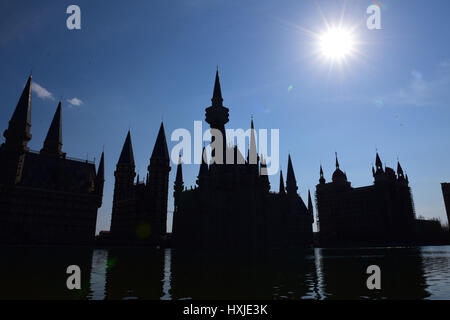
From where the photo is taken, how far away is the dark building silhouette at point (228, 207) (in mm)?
58031

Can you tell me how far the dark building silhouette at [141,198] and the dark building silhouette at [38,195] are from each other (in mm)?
13132

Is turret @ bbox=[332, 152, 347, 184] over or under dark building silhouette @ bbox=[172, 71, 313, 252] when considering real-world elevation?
over

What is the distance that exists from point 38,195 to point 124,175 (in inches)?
1222

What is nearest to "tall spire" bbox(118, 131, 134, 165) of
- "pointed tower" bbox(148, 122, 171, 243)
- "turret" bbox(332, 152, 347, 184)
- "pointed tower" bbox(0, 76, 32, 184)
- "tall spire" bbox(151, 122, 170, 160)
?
"pointed tower" bbox(148, 122, 171, 243)

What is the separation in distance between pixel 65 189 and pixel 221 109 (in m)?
45.6

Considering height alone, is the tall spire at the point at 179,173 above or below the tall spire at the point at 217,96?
below

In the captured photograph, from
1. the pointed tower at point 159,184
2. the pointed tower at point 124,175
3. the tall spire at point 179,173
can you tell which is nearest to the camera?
the tall spire at point 179,173

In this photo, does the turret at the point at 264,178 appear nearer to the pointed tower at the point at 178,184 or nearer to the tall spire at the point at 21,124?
the pointed tower at the point at 178,184

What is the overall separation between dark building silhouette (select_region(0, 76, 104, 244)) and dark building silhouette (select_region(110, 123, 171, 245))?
13132mm

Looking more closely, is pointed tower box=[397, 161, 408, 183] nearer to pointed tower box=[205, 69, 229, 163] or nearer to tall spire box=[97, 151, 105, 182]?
pointed tower box=[205, 69, 229, 163]

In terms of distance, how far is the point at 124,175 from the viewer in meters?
98.4

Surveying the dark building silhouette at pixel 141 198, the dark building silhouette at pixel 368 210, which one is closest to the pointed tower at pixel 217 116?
the dark building silhouette at pixel 141 198

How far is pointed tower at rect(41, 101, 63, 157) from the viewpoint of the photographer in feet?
275
